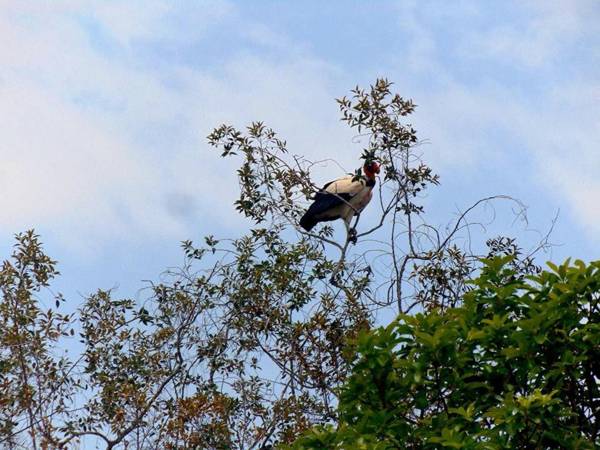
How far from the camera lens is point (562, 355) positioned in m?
5.55

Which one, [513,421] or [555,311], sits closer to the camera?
[513,421]

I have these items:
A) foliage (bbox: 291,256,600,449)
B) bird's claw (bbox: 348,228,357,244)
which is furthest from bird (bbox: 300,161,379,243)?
foliage (bbox: 291,256,600,449)

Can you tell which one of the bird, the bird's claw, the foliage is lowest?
the foliage

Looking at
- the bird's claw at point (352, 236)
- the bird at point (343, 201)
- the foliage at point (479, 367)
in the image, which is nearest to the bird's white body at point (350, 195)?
the bird at point (343, 201)

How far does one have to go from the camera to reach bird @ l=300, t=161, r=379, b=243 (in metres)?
10.5

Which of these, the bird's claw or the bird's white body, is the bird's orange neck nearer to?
the bird's white body

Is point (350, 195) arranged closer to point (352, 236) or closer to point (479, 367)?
point (352, 236)

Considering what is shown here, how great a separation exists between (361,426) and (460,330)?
707mm

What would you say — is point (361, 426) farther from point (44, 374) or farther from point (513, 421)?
point (44, 374)

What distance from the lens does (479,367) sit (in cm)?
573

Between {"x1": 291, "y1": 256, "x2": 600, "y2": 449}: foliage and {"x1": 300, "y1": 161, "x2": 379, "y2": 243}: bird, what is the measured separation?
4.51 metres

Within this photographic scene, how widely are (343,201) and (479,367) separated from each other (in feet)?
16.3

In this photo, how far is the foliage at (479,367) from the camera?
554 cm

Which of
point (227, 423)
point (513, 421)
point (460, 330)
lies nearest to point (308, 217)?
point (227, 423)
